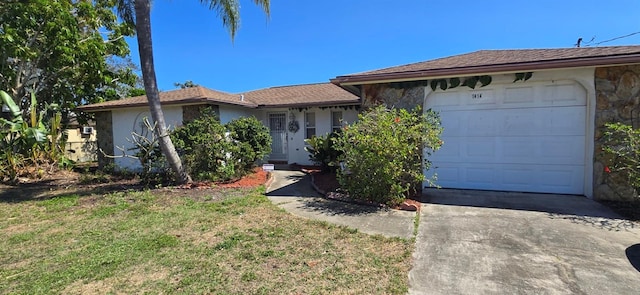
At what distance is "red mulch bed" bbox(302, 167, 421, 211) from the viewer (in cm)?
582

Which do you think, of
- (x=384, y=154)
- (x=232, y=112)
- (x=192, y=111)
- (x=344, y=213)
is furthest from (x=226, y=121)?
(x=384, y=154)

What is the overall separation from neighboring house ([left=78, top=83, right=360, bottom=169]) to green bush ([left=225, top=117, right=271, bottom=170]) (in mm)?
1310

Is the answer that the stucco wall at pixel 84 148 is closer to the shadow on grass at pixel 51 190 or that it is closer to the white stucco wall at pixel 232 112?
the shadow on grass at pixel 51 190

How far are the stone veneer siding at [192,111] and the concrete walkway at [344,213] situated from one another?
13.7 ft

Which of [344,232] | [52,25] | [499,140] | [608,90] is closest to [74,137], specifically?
[52,25]

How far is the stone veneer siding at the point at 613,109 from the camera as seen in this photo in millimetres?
5875

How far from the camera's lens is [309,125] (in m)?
12.5

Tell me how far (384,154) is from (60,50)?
11.6m

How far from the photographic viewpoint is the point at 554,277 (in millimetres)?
3176

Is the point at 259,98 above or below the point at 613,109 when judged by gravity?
above

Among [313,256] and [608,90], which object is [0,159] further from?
[608,90]

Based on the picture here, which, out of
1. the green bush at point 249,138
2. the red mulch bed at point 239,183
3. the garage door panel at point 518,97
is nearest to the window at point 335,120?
the green bush at point 249,138

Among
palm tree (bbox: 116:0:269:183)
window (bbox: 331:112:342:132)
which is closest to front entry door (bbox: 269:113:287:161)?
window (bbox: 331:112:342:132)

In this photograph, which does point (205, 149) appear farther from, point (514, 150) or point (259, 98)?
point (514, 150)
